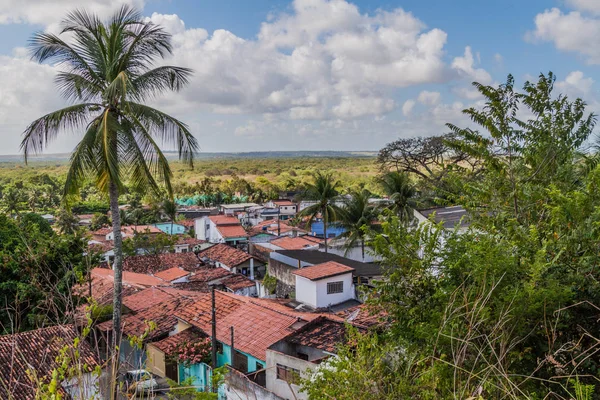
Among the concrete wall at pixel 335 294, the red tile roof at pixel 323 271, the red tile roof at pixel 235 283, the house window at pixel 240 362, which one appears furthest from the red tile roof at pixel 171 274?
the house window at pixel 240 362

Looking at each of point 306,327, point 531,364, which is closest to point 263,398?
point 306,327

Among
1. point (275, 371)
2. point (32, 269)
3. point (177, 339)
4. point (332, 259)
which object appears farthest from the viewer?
point (332, 259)

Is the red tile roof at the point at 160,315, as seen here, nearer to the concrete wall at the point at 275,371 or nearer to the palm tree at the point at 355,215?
the concrete wall at the point at 275,371

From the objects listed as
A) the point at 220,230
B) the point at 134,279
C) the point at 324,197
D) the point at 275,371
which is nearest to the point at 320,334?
the point at 275,371

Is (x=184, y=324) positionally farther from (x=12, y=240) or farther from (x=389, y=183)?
(x=389, y=183)

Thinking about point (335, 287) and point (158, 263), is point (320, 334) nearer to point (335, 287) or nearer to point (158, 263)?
point (335, 287)

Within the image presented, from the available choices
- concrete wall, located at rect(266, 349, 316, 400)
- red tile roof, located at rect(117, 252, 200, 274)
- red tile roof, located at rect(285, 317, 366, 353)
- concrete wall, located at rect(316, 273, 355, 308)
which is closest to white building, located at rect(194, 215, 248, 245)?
red tile roof, located at rect(117, 252, 200, 274)

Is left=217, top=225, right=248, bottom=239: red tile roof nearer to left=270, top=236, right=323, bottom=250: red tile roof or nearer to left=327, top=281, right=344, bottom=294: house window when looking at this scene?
left=270, top=236, right=323, bottom=250: red tile roof
